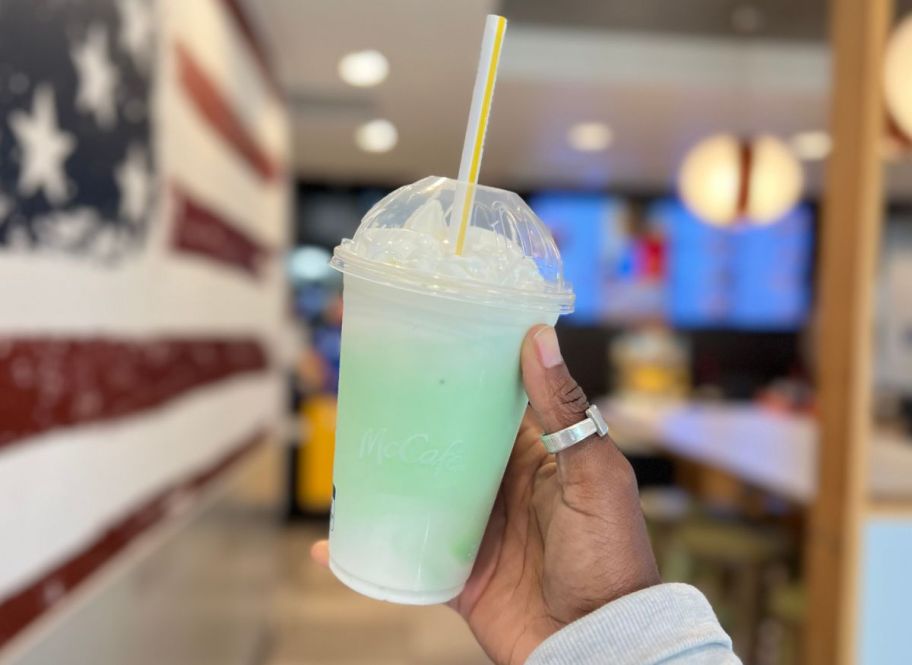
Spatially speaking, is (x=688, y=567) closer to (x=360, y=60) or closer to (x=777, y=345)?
(x=360, y=60)

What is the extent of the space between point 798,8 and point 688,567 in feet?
9.44

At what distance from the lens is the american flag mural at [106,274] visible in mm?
1380

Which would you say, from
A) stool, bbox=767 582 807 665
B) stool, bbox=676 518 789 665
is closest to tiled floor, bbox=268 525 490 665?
stool, bbox=676 518 789 665

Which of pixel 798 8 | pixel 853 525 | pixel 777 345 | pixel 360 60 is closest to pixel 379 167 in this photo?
pixel 360 60

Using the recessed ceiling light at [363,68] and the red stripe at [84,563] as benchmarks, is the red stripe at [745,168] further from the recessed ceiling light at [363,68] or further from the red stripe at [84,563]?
the red stripe at [84,563]

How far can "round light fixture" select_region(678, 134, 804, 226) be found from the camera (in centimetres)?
392

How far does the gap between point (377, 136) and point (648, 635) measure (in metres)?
5.08

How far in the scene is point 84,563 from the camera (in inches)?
65.5

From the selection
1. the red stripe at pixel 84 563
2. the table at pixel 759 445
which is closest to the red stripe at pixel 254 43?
the red stripe at pixel 84 563

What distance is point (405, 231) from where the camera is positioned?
0.89 metres

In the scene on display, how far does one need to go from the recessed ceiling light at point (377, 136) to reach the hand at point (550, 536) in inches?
169

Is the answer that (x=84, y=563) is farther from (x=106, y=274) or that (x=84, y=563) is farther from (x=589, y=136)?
(x=589, y=136)

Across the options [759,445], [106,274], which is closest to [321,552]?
[106,274]

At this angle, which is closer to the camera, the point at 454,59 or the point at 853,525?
the point at 853,525
